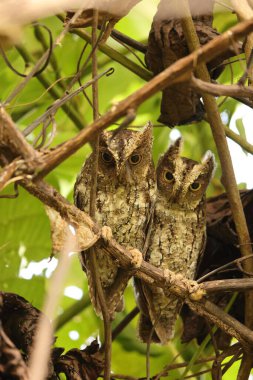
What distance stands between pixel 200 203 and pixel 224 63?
0.67m

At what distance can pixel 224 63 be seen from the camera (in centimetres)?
221

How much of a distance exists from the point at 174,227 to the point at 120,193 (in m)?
0.31

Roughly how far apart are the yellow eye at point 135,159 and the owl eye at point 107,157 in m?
0.08

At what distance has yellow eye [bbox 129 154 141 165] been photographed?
2.47 m

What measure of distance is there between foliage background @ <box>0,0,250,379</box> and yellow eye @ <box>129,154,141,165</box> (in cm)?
31

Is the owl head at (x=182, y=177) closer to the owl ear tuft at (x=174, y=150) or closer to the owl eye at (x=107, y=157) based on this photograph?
the owl ear tuft at (x=174, y=150)

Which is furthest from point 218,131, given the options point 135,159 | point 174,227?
point 174,227

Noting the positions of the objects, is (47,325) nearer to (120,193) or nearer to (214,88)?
(214,88)

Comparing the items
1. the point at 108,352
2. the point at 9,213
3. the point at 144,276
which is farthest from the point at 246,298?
the point at 9,213

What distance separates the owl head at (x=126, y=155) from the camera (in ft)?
7.91

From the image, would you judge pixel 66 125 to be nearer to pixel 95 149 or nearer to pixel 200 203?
pixel 200 203

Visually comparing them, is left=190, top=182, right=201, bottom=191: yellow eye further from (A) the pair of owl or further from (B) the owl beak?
(B) the owl beak

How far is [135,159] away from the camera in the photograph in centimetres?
247

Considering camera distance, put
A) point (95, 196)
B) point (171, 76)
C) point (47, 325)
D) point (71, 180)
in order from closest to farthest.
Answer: point (47, 325)
point (171, 76)
point (95, 196)
point (71, 180)
